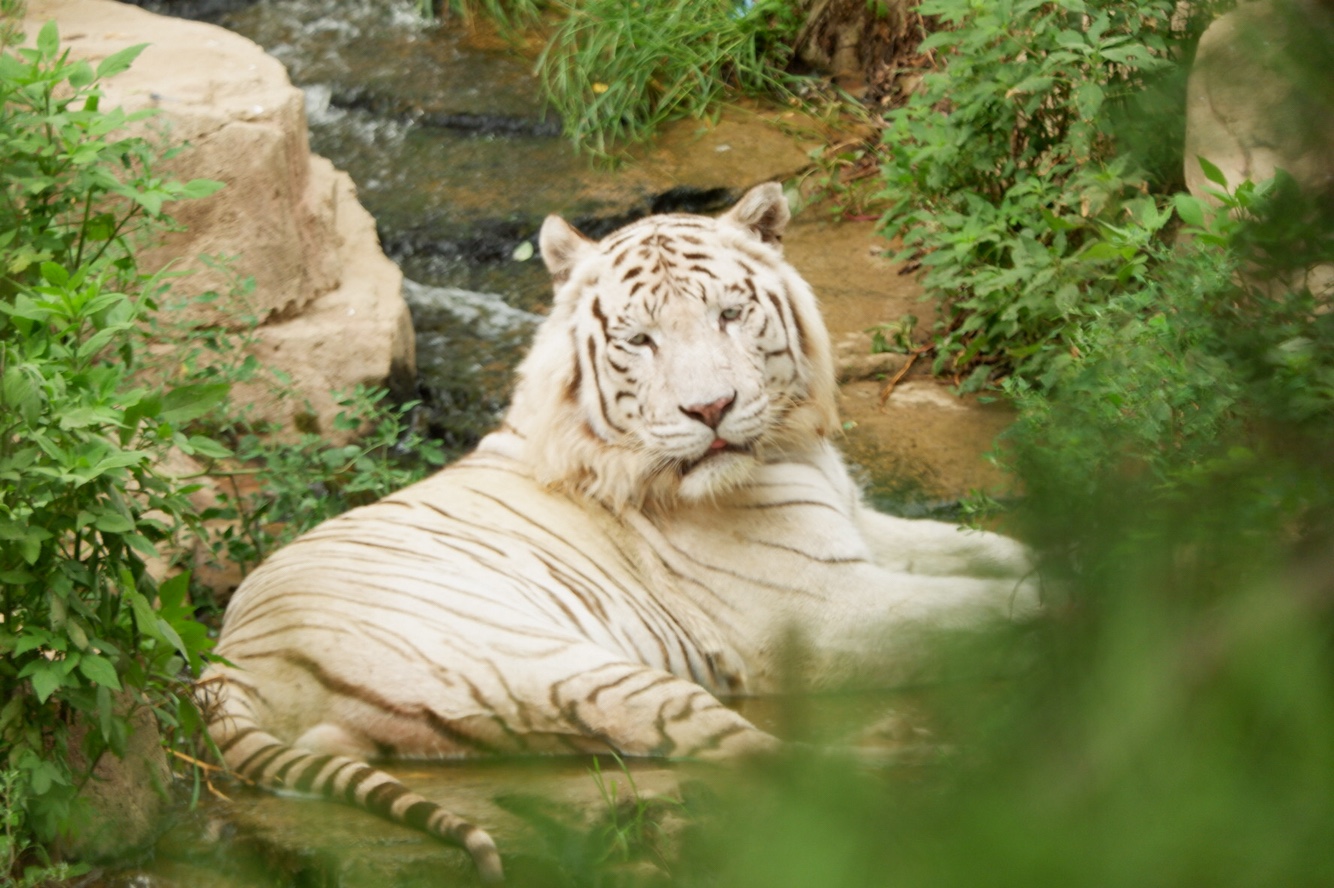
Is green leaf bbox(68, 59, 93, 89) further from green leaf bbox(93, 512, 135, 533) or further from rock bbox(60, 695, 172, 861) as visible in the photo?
rock bbox(60, 695, 172, 861)

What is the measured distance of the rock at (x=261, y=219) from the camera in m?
4.62

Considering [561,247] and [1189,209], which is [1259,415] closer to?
[1189,209]

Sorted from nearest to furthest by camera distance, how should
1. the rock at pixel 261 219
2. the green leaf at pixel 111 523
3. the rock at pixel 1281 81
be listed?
1. the rock at pixel 1281 81
2. the green leaf at pixel 111 523
3. the rock at pixel 261 219

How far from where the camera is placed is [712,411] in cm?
371

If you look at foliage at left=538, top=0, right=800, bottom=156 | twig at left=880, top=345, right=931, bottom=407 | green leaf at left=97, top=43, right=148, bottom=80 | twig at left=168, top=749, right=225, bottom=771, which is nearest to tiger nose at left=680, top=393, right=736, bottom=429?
twig at left=168, top=749, right=225, bottom=771

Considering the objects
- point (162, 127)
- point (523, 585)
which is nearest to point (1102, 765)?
point (523, 585)

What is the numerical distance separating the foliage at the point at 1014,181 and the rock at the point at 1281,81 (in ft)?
12.5

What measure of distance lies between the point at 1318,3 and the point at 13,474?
7.50ft

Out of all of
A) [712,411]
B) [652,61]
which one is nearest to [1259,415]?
[712,411]

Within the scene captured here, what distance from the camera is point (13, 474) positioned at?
2453mm

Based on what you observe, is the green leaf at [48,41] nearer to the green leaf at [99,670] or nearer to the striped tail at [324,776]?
the green leaf at [99,670]

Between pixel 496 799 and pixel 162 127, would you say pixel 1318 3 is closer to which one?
pixel 496 799

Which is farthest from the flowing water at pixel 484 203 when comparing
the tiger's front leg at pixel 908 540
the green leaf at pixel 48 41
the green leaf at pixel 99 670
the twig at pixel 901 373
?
the green leaf at pixel 48 41

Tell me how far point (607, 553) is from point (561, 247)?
920mm
